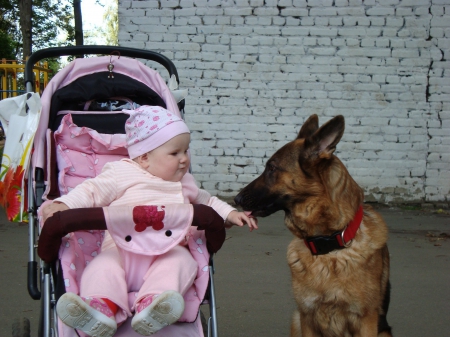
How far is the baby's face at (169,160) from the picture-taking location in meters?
3.24

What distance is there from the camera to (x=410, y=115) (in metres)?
8.78

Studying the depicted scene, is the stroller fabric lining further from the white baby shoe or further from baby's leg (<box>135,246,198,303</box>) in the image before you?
the white baby shoe

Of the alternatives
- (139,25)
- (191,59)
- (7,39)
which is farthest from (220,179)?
(7,39)

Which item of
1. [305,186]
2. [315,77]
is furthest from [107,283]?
[315,77]

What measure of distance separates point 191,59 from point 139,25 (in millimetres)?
901

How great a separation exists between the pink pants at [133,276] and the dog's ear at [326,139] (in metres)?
0.91

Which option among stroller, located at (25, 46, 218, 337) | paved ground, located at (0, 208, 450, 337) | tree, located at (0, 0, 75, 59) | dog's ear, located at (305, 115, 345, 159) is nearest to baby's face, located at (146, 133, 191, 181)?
stroller, located at (25, 46, 218, 337)

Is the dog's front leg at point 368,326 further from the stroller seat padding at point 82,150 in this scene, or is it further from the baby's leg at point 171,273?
the stroller seat padding at point 82,150

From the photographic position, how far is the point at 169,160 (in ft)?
10.6

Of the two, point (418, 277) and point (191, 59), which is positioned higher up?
point (191, 59)

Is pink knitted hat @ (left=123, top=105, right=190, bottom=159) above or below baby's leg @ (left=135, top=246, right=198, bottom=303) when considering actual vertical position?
above

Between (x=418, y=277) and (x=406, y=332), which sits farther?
(x=418, y=277)

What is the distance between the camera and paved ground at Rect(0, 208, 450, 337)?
4.60 meters

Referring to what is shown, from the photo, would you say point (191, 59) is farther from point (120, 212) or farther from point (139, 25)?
point (120, 212)
